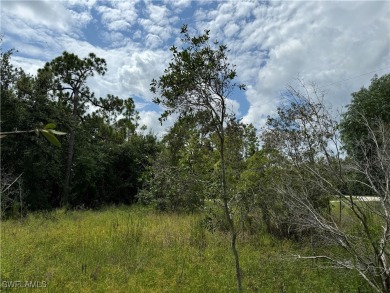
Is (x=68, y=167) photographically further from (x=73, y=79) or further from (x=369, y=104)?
(x=369, y=104)

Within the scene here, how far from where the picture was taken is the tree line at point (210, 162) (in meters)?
4.80

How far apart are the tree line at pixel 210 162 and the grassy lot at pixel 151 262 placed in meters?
0.55

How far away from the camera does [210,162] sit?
23.8ft

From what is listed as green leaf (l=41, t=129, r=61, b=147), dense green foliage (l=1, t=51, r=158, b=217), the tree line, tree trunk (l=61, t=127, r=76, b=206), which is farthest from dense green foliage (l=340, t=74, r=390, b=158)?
green leaf (l=41, t=129, r=61, b=147)

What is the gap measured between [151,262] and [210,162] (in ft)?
8.23

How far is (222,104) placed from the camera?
473 cm

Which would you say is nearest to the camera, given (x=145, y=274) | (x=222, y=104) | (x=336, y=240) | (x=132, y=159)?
(x=222, y=104)

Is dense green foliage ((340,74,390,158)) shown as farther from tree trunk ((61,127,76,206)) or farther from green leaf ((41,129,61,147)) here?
green leaf ((41,129,61,147))

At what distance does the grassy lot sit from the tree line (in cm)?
55

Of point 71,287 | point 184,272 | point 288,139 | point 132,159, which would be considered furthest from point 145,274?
point 132,159

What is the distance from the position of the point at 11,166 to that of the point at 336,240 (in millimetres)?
13851

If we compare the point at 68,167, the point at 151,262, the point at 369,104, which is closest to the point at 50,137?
the point at 151,262

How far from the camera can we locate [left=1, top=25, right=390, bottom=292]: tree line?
15.7ft

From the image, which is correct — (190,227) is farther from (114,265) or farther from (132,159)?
(132,159)
